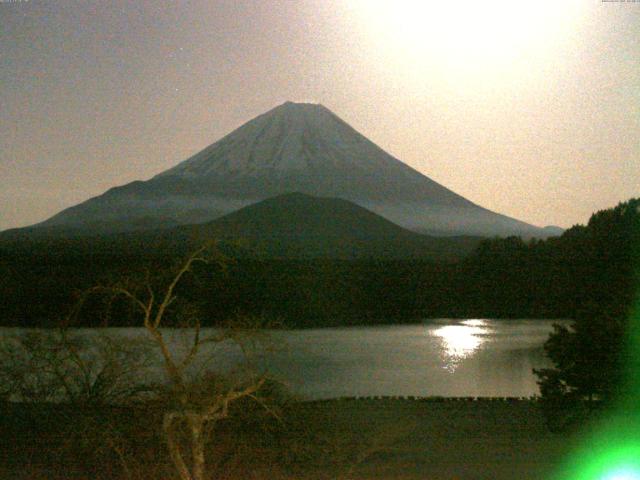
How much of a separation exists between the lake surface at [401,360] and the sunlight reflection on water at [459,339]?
2 centimetres

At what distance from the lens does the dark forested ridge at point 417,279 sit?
2722 cm

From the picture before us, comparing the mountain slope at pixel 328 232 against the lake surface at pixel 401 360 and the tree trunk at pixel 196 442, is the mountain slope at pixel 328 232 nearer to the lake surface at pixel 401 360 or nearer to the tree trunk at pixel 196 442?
the lake surface at pixel 401 360

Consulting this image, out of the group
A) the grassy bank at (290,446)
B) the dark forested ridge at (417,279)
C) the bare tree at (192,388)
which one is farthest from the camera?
the dark forested ridge at (417,279)

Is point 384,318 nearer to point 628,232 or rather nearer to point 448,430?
point 628,232

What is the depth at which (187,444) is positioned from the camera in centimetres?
688

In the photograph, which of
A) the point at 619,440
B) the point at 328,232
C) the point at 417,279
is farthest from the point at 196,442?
the point at 328,232

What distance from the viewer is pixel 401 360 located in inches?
715

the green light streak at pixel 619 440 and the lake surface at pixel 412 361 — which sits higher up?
the green light streak at pixel 619 440

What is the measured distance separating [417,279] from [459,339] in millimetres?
12412

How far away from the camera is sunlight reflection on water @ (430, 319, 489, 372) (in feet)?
61.0

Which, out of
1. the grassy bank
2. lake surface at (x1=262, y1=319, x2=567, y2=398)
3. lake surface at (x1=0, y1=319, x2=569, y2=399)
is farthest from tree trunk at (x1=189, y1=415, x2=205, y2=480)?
lake surface at (x1=262, y1=319, x2=567, y2=398)

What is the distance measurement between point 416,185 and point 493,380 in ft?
165

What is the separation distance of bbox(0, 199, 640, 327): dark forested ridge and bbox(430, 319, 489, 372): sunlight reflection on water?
310 cm

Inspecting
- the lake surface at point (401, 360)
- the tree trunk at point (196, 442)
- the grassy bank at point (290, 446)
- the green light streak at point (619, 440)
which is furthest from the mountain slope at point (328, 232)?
the tree trunk at point (196, 442)
